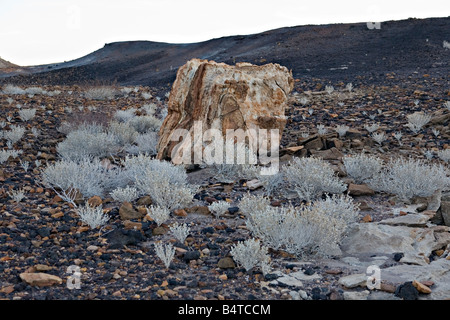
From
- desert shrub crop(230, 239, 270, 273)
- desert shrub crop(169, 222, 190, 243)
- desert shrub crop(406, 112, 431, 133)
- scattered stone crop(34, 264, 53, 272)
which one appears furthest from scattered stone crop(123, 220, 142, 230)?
desert shrub crop(406, 112, 431, 133)

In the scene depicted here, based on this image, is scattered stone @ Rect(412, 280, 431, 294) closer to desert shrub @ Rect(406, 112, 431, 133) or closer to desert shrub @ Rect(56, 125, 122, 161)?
desert shrub @ Rect(56, 125, 122, 161)

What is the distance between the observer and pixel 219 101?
22.6 ft

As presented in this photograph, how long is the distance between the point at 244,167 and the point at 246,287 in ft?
10.2

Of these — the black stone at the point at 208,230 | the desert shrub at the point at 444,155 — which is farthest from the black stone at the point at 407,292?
the desert shrub at the point at 444,155

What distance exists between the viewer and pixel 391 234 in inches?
156

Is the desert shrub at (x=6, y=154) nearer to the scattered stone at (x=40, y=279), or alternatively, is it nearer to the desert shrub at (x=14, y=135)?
the desert shrub at (x=14, y=135)

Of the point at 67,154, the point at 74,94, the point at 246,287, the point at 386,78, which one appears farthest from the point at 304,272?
the point at 386,78

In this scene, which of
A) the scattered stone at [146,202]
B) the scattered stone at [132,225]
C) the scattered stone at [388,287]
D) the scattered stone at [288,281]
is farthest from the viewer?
the scattered stone at [146,202]

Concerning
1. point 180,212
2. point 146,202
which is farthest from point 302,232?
point 146,202

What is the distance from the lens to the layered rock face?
269 inches

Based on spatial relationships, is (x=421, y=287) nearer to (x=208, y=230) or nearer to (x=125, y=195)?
(x=208, y=230)

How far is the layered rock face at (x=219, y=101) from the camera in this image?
6.84 meters
